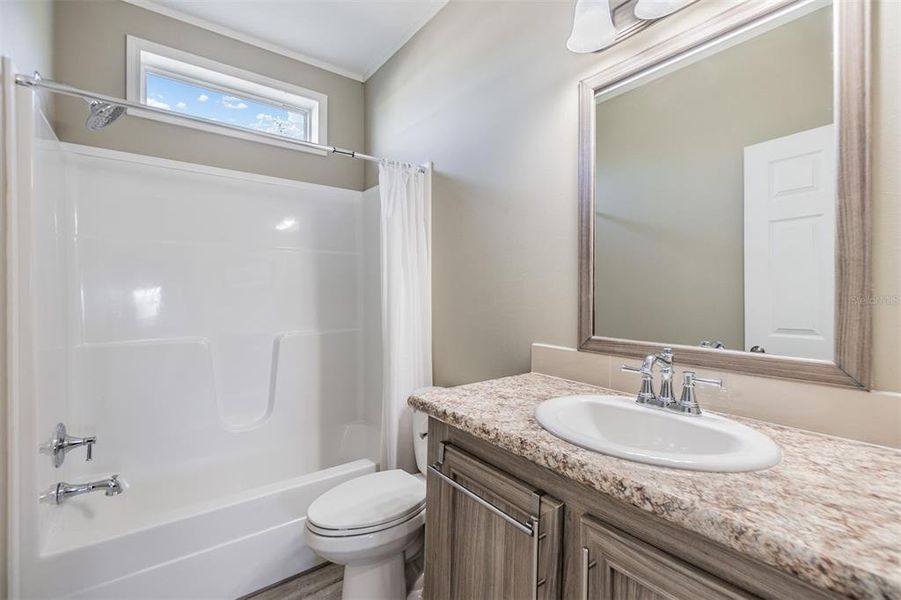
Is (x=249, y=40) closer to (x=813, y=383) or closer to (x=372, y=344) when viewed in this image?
(x=372, y=344)

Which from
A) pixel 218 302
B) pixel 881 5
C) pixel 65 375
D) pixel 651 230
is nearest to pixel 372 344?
pixel 218 302

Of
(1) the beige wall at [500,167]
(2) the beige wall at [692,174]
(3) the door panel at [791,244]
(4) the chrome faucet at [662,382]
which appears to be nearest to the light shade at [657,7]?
(1) the beige wall at [500,167]

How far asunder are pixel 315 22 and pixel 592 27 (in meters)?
1.80

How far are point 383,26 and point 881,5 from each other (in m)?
2.19

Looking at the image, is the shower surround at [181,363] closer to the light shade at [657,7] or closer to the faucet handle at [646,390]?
the faucet handle at [646,390]

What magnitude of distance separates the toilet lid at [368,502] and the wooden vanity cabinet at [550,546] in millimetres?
341

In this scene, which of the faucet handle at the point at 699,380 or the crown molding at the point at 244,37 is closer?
the faucet handle at the point at 699,380

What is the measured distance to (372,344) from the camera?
2.57m

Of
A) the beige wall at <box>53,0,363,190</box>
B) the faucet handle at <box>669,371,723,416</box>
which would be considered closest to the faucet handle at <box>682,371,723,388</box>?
the faucet handle at <box>669,371,723,416</box>

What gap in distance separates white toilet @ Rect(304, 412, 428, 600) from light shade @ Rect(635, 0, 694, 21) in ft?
5.80

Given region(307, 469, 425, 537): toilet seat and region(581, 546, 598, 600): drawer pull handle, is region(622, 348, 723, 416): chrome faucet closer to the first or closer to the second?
region(581, 546, 598, 600): drawer pull handle

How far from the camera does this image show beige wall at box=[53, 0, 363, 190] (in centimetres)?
197

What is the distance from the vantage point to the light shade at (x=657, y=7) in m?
1.07

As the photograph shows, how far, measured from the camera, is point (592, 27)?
1205 millimetres
